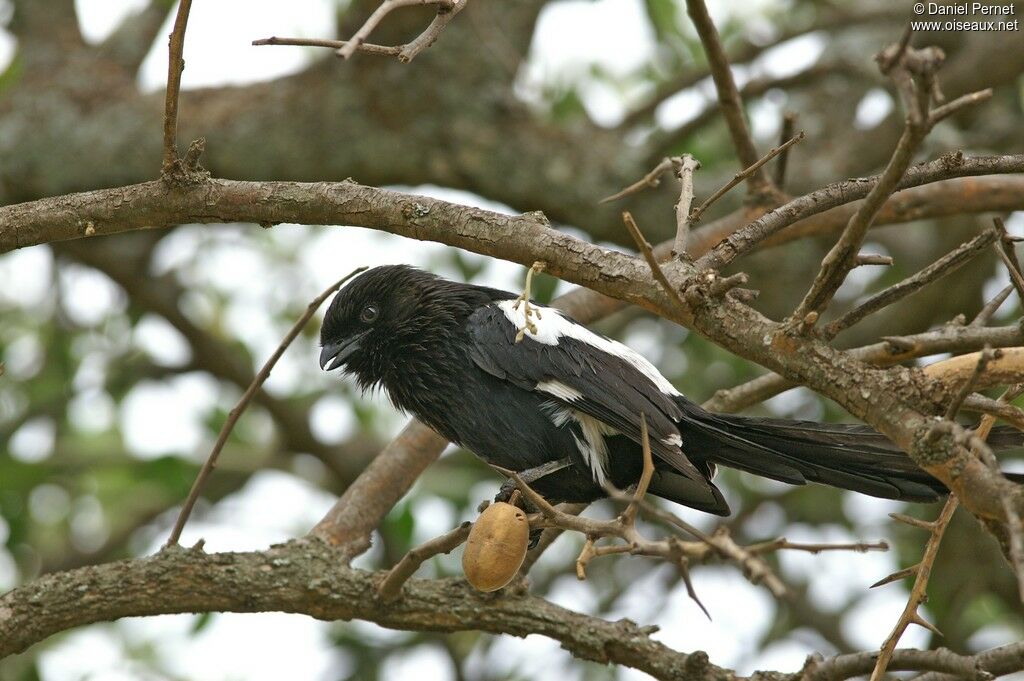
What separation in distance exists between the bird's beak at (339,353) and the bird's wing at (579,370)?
0.45 metres

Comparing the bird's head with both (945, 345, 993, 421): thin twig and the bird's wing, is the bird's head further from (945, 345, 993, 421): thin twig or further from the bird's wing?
(945, 345, 993, 421): thin twig

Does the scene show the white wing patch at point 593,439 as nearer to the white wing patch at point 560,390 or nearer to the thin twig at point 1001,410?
the white wing patch at point 560,390

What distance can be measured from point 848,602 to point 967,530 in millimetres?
1117

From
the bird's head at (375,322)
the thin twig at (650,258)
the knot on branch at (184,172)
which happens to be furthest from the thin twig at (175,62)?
the bird's head at (375,322)

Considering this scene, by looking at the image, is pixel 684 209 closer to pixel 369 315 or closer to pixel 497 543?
pixel 497 543

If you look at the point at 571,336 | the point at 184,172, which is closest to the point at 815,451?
the point at 571,336

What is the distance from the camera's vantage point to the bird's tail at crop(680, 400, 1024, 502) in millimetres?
2898

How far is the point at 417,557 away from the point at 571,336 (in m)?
1.05

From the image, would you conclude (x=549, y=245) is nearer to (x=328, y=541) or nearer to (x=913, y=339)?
(x=913, y=339)

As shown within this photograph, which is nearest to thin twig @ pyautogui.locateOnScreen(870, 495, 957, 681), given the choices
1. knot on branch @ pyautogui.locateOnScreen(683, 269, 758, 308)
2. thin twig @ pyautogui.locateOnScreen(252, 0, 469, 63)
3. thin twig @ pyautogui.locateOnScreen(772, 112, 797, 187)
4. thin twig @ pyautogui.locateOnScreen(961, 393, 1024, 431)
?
thin twig @ pyautogui.locateOnScreen(961, 393, 1024, 431)

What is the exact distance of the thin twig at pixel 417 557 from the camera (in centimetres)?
274

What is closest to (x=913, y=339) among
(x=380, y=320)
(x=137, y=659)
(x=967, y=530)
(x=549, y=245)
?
(x=549, y=245)

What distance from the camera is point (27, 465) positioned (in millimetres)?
5645

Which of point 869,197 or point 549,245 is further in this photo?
point 549,245
